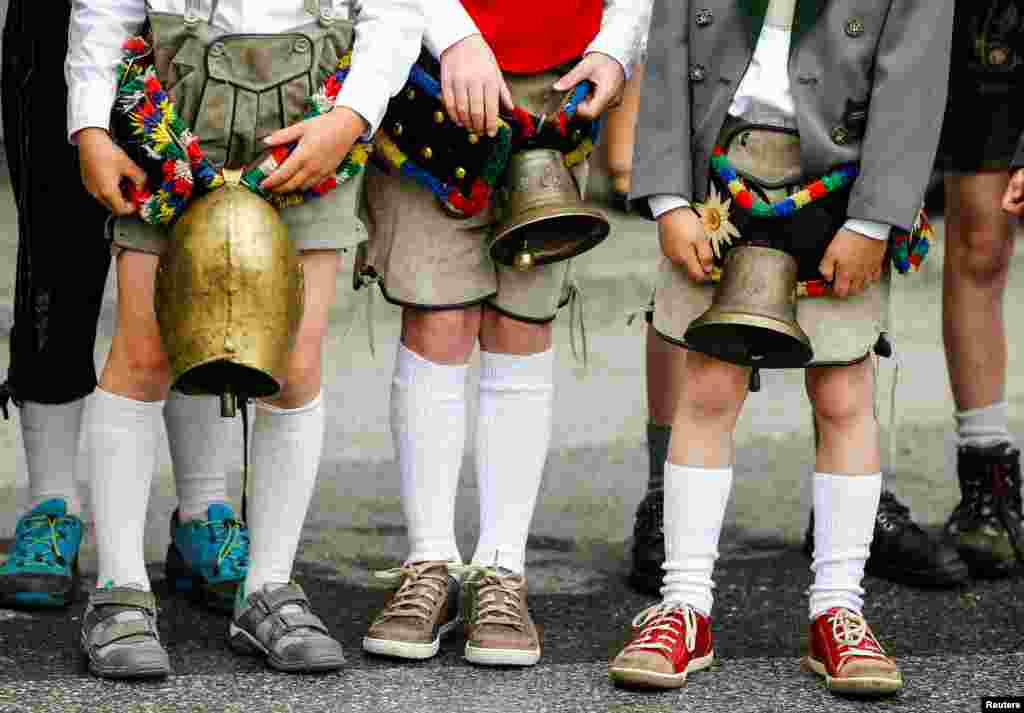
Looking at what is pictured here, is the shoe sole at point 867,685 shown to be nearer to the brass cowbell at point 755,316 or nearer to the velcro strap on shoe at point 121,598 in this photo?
the brass cowbell at point 755,316

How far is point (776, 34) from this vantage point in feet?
10.5

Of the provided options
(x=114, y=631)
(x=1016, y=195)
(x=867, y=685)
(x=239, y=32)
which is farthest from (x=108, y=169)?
(x=1016, y=195)

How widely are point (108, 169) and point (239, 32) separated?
1.05 ft

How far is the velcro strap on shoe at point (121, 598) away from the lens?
3117 millimetres

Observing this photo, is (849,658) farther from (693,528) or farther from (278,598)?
(278,598)

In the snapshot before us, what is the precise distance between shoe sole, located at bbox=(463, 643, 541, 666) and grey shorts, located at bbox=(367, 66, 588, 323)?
634mm

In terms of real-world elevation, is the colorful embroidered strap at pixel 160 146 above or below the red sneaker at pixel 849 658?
above

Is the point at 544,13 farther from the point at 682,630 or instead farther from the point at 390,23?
the point at 682,630

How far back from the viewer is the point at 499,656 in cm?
322

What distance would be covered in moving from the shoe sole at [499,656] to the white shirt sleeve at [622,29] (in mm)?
1107

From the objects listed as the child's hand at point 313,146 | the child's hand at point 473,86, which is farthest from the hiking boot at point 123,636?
the child's hand at point 473,86

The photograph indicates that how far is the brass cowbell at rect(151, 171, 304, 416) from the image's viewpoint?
2.89 meters

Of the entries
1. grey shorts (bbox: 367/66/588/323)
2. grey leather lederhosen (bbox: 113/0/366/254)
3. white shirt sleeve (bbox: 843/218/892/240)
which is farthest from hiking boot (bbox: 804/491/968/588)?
grey leather lederhosen (bbox: 113/0/366/254)

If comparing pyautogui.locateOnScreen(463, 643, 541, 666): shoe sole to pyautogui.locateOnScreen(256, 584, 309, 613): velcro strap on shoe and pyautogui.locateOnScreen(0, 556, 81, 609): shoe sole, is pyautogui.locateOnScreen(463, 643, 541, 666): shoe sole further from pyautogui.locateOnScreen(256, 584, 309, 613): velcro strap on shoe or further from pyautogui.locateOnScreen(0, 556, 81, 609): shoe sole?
pyautogui.locateOnScreen(0, 556, 81, 609): shoe sole
